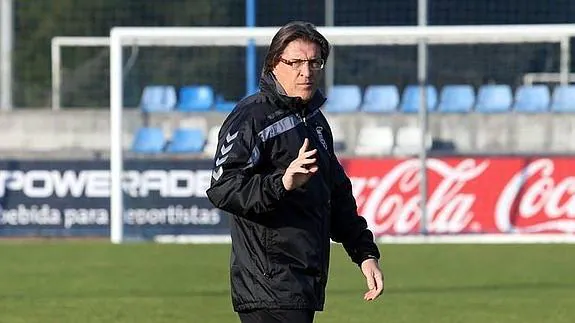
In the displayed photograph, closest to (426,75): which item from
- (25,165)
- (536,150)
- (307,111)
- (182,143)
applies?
(536,150)

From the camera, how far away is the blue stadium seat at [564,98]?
67.4 ft

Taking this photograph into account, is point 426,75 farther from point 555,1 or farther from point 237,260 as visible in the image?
point 237,260

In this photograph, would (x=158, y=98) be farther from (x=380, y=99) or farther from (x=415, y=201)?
(x=415, y=201)

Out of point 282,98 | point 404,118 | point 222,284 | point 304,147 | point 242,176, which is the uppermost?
point 282,98

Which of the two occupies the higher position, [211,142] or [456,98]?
[456,98]

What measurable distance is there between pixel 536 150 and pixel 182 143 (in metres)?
4.93

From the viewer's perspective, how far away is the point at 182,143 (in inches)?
797

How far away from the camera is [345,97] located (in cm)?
2072

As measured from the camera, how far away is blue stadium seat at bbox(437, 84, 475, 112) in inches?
796

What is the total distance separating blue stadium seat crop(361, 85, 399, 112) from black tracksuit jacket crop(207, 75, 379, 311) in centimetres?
1542

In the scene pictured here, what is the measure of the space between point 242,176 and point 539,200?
49.3 ft

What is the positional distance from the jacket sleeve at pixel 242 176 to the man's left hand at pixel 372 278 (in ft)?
→ 1.98

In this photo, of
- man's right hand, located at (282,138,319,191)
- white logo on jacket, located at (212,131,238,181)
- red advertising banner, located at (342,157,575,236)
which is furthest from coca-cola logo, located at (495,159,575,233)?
man's right hand, located at (282,138,319,191)

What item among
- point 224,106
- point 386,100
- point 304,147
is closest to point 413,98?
point 386,100
